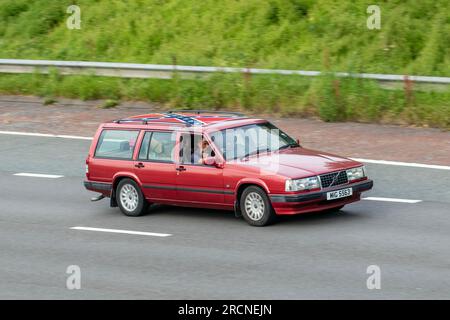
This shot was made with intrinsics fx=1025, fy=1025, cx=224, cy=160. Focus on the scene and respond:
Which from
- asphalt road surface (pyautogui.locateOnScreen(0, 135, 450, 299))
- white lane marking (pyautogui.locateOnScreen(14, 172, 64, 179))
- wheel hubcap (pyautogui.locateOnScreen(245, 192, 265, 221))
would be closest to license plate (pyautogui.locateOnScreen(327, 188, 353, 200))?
asphalt road surface (pyautogui.locateOnScreen(0, 135, 450, 299))

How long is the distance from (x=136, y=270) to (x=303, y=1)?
16270 millimetres

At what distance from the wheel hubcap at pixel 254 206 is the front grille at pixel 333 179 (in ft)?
2.99

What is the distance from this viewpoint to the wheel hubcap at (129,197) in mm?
15891

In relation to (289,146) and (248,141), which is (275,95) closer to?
(289,146)

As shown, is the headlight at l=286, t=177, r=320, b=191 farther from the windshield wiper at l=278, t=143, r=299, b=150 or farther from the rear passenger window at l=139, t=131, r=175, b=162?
the rear passenger window at l=139, t=131, r=175, b=162

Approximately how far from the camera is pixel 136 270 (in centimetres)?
1255

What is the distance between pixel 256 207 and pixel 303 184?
0.82 metres

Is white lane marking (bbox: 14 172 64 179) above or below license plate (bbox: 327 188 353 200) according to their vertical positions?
below

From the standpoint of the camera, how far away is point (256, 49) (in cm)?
2681

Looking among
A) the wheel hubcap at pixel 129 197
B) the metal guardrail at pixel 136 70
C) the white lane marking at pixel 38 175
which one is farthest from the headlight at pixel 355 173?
the metal guardrail at pixel 136 70

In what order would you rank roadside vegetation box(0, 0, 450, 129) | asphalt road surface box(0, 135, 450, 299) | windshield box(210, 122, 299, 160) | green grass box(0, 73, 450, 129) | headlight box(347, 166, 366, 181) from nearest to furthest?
asphalt road surface box(0, 135, 450, 299)
headlight box(347, 166, 366, 181)
windshield box(210, 122, 299, 160)
green grass box(0, 73, 450, 129)
roadside vegetation box(0, 0, 450, 129)

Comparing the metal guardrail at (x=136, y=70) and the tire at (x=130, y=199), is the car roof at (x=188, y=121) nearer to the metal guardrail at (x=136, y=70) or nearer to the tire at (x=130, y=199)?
the tire at (x=130, y=199)

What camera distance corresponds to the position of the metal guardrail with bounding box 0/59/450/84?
22377mm

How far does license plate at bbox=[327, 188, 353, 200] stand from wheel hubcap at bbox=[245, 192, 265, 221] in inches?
37.6
